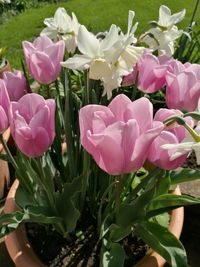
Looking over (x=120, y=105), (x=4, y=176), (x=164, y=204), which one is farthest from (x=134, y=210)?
(x=4, y=176)

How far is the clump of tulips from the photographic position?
91 centimetres

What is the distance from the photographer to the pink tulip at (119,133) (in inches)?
34.2

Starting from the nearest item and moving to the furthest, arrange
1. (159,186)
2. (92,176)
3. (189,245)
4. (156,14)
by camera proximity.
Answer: (159,186), (92,176), (189,245), (156,14)

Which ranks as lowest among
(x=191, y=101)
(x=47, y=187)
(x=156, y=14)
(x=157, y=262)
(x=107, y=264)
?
(x=156, y=14)

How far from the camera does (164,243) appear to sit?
1.23 m

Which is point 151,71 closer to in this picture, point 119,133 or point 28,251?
point 119,133

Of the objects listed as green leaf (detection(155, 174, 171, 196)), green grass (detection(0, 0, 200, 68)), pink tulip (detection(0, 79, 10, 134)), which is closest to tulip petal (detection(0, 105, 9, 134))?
pink tulip (detection(0, 79, 10, 134))

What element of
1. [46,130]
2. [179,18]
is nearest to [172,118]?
[46,130]

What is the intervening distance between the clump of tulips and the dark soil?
0.04 meters

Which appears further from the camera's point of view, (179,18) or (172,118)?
(179,18)

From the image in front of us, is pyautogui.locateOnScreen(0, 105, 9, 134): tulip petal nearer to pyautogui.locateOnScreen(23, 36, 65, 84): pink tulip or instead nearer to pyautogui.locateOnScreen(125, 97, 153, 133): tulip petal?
pyautogui.locateOnScreen(23, 36, 65, 84): pink tulip

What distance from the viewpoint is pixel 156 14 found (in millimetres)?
4062

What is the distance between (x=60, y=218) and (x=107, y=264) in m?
0.18

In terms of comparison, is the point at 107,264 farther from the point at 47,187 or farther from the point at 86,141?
the point at 86,141
